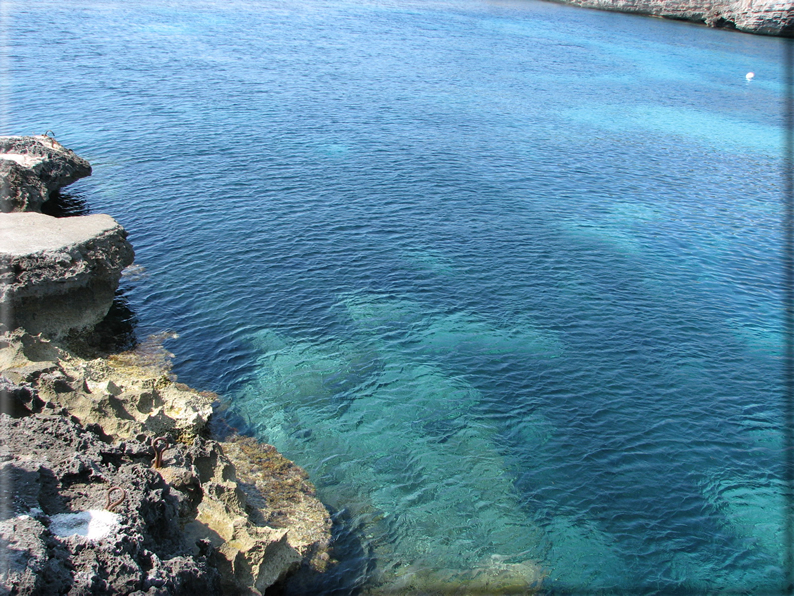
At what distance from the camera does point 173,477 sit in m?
19.6

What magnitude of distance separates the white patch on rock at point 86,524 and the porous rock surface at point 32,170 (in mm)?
26616

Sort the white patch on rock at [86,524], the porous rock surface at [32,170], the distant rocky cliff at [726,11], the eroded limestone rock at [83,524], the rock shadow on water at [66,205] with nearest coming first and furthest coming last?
the eroded limestone rock at [83,524], the white patch on rock at [86,524], the porous rock surface at [32,170], the rock shadow on water at [66,205], the distant rocky cliff at [726,11]

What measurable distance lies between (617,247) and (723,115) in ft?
144

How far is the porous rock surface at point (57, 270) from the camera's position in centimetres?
2720

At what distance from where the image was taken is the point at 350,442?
87.1 ft

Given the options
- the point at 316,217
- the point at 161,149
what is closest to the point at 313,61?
the point at 161,149

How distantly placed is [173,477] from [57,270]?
1406 centimetres

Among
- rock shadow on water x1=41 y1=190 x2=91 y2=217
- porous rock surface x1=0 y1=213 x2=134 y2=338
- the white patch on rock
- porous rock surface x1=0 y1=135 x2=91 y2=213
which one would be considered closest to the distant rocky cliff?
rock shadow on water x1=41 y1=190 x2=91 y2=217

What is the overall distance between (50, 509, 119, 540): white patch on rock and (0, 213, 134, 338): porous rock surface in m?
14.9

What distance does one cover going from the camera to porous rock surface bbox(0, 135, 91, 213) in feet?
118

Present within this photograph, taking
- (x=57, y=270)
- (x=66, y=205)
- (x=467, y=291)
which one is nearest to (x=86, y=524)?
(x=57, y=270)

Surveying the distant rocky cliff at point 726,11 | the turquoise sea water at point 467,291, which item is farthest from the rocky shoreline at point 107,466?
the distant rocky cliff at point 726,11

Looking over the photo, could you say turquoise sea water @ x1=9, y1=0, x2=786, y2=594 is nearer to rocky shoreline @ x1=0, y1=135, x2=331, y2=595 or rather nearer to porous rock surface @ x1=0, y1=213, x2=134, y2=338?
rocky shoreline @ x1=0, y1=135, x2=331, y2=595

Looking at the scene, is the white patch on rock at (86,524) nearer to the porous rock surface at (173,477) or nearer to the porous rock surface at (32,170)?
the porous rock surface at (173,477)
